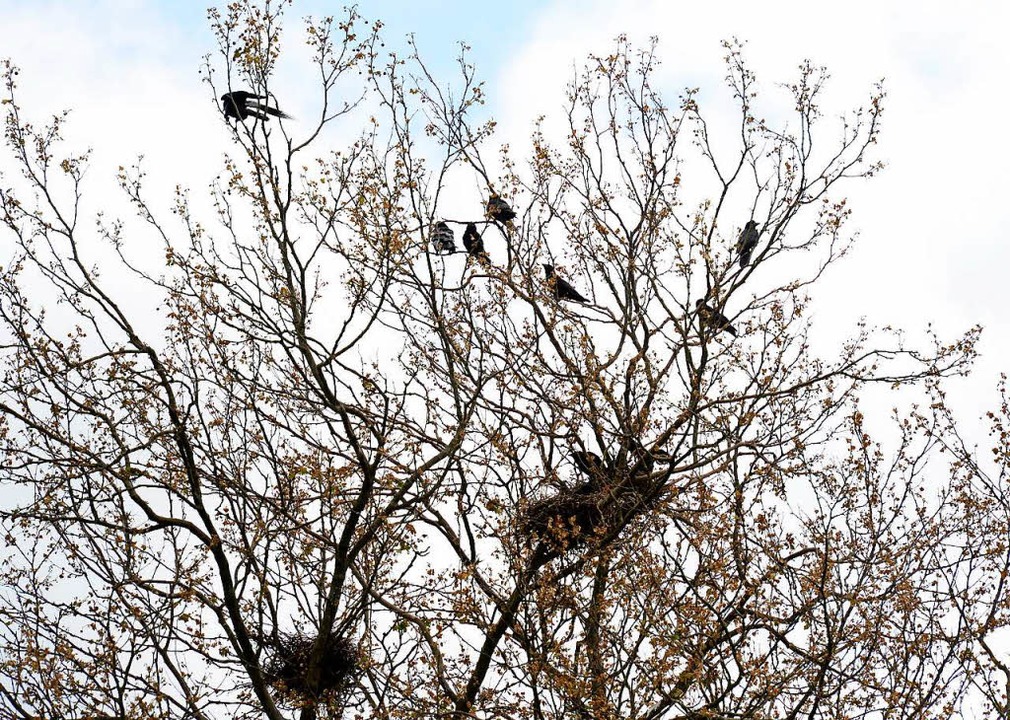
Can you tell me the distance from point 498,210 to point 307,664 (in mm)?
5126

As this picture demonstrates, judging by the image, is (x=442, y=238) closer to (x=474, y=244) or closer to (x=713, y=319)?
(x=474, y=244)

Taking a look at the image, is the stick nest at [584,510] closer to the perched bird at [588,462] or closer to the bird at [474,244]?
the perched bird at [588,462]

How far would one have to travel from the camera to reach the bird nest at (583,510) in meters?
11.4

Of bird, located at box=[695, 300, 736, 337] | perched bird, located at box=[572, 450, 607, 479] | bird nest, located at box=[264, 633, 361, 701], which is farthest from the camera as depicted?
bird, located at box=[695, 300, 736, 337]

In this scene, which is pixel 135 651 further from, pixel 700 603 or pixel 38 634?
pixel 700 603

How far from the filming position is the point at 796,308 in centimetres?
1314

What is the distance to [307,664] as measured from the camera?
1125 cm

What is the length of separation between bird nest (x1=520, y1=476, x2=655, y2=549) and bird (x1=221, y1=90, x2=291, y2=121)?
170 inches

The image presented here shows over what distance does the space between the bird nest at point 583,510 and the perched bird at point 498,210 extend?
10.8 feet

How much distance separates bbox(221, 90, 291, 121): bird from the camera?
475 inches

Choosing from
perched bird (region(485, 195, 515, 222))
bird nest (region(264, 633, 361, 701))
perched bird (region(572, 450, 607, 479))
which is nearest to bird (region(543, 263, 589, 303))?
perched bird (region(485, 195, 515, 222))

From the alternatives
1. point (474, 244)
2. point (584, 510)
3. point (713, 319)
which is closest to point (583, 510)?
point (584, 510)

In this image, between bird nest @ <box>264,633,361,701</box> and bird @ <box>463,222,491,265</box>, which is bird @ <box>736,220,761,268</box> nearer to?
bird @ <box>463,222,491,265</box>

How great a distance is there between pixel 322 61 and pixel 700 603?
6.25 metres
